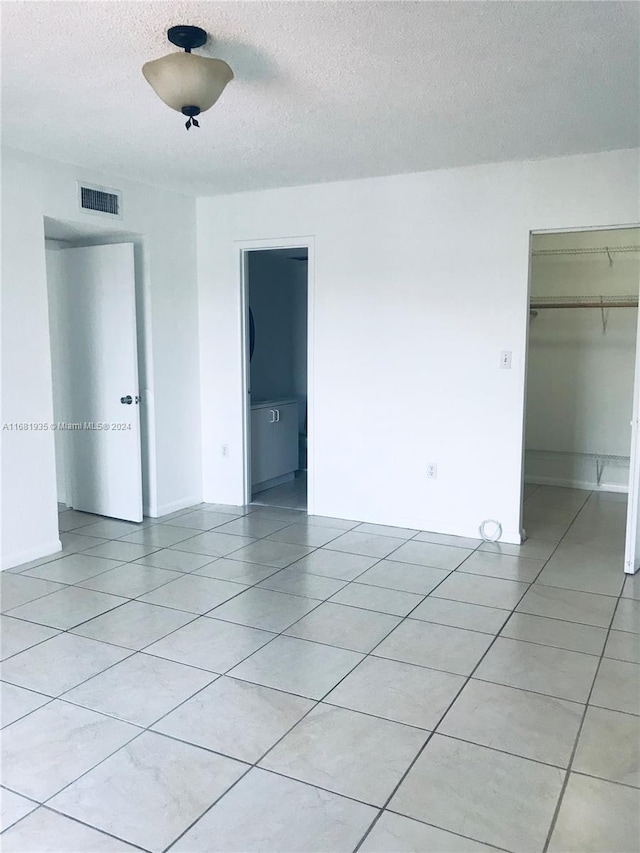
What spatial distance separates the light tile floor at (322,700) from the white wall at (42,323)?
36cm

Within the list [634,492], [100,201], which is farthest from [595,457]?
[100,201]

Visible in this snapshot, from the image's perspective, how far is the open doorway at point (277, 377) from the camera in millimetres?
5746

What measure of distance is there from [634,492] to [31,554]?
351 cm

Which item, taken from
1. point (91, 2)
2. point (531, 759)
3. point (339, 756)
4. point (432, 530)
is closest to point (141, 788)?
point (339, 756)

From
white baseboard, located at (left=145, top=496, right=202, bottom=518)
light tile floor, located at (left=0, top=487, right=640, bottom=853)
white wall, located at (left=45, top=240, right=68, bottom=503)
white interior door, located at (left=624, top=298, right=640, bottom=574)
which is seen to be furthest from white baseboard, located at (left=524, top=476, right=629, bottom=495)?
white wall, located at (left=45, top=240, right=68, bottom=503)

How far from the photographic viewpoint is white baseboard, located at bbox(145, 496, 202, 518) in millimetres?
5027

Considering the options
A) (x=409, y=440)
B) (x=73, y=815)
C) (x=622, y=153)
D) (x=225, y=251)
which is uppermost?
(x=622, y=153)

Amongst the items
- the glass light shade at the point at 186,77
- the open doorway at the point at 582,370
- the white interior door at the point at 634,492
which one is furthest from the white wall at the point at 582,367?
the glass light shade at the point at 186,77

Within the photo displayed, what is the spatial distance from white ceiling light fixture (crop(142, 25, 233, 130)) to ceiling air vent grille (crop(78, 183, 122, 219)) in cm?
194

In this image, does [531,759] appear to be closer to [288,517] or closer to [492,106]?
[492,106]

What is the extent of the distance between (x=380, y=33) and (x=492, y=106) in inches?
36.7

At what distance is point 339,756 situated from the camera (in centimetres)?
213

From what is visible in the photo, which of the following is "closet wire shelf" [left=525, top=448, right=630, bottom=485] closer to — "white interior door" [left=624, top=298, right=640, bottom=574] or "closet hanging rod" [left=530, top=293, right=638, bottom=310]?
"closet hanging rod" [left=530, top=293, right=638, bottom=310]

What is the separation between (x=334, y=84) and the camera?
283 centimetres
